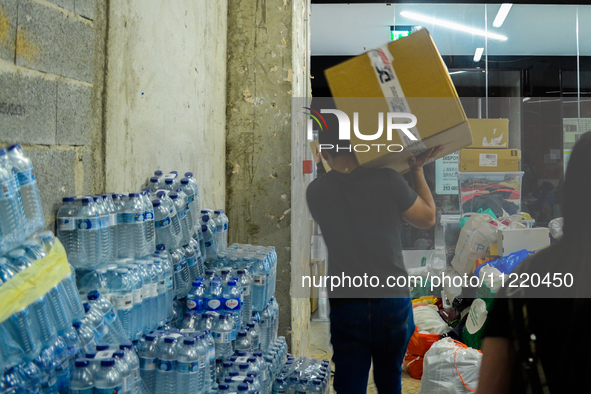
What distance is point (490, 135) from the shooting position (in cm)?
501

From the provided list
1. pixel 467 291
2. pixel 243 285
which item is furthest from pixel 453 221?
pixel 243 285

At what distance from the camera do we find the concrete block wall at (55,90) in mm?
1314

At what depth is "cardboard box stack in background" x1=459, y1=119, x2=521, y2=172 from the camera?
16.3ft

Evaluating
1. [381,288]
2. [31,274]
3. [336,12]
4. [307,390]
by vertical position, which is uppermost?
[336,12]

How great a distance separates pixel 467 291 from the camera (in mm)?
4223

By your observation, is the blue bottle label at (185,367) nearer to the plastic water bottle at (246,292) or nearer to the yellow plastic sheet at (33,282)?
the yellow plastic sheet at (33,282)

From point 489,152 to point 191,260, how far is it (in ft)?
12.3

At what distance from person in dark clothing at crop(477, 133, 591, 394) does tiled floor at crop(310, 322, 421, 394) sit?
2518 millimetres

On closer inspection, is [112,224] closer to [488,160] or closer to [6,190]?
[6,190]

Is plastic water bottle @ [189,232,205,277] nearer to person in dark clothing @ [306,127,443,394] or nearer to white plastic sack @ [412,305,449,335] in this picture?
person in dark clothing @ [306,127,443,394]

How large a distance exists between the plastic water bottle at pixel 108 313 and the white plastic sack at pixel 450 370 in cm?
226

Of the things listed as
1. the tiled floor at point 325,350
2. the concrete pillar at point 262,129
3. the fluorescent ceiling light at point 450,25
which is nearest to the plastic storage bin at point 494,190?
the fluorescent ceiling light at point 450,25

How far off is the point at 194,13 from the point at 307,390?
195cm

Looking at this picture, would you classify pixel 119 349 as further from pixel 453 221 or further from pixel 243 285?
pixel 453 221
